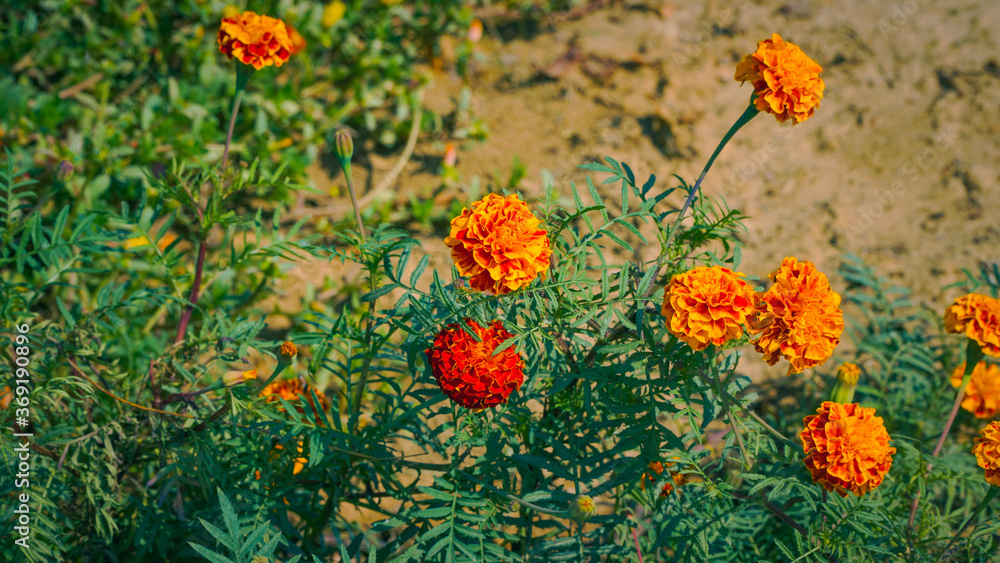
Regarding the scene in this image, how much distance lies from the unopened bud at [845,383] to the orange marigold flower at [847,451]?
0.28 meters

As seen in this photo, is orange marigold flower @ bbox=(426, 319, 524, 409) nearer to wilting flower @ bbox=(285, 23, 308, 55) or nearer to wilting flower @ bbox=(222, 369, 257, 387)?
wilting flower @ bbox=(222, 369, 257, 387)

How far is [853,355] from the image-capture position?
246cm

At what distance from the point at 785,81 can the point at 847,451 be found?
736 mm

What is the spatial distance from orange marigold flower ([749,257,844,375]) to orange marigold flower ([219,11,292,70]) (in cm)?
128

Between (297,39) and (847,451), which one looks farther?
(297,39)

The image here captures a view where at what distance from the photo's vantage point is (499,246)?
1.11 m

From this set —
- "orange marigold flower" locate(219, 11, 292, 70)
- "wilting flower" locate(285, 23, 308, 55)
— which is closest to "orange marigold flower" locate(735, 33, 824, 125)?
"orange marigold flower" locate(219, 11, 292, 70)

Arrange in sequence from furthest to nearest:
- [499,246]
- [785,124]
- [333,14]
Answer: [333,14]
[785,124]
[499,246]

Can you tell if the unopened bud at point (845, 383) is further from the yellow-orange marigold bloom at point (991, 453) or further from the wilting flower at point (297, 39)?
the wilting flower at point (297, 39)

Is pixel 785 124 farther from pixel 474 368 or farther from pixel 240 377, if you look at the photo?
pixel 240 377

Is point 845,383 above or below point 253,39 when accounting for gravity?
below

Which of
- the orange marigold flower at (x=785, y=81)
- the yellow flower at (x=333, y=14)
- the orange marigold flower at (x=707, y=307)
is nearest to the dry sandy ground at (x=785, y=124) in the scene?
the yellow flower at (x=333, y=14)

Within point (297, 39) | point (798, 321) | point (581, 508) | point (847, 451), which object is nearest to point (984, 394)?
point (847, 451)

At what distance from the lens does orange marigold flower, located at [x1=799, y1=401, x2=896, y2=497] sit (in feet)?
3.92
